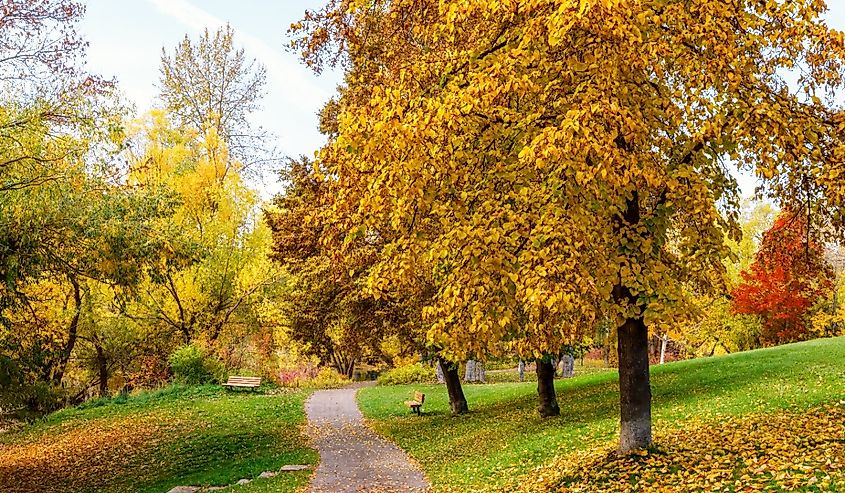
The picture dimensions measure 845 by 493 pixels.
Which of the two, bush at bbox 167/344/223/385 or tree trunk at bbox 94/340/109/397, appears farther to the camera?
tree trunk at bbox 94/340/109/397

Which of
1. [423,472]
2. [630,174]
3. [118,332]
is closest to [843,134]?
[630,174]

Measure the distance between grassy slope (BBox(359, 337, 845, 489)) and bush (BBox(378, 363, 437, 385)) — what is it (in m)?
11.2

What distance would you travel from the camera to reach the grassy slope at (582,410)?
36.6 feet

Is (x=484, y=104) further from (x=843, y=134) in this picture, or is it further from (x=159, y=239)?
(x=159, y=239)

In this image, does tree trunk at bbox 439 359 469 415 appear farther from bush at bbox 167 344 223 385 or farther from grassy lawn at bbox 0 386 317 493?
bush at bbox 167 344 223 385

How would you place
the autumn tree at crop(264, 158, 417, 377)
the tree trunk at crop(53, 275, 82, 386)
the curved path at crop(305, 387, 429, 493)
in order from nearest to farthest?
the curved path at crop(305, 387, 429, 493)
the autumn tree at crop(264, 158, 417, 377)
the tree trunk at crop(53, 275, 82, 386)

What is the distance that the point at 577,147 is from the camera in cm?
564

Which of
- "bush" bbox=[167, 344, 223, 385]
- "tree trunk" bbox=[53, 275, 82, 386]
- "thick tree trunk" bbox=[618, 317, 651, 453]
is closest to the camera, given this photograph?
"thick tree trunk" bbox=[618, 317, 651, 453]

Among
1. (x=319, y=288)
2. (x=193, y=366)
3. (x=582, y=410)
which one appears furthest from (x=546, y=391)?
(x=193, y=366)

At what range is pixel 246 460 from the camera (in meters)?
13.8

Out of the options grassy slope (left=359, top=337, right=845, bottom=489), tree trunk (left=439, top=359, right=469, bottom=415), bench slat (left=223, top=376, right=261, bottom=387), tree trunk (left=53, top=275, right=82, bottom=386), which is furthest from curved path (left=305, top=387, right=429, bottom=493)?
tree trunk (left=53, top=275, right=82, bottom=386)

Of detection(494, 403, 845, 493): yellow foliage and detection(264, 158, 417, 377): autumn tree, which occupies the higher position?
detection(264, 158, 417, 377): autumn tree

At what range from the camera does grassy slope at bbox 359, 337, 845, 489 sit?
36.6ft

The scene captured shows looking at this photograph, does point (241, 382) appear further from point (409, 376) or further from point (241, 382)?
point (409, 376)
